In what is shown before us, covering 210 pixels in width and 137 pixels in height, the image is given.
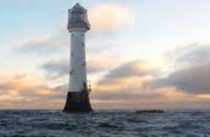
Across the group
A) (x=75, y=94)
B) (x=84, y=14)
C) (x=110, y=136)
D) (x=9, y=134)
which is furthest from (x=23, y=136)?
(x=84, y=14)

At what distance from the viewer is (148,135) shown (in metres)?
32.2

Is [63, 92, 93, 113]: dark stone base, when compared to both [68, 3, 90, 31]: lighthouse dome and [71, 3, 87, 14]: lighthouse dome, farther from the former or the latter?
[71, 3, 87, 14]: lighthouse dome

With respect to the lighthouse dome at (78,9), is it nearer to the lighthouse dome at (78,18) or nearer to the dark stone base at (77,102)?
the lighthouse dome at (78,18)

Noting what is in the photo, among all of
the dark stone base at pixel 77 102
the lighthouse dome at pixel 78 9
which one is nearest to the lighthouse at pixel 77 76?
the dark stone base at pixel 77 102

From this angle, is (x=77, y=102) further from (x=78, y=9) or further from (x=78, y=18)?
(x=78, y=9)

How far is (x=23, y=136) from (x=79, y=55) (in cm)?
4081

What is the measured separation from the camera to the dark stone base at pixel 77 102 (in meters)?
71.1

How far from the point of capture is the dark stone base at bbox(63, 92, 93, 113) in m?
71.1

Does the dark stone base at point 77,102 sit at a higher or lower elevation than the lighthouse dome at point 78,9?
lower

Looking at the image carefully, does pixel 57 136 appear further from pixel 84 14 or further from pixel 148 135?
pixel 84 14

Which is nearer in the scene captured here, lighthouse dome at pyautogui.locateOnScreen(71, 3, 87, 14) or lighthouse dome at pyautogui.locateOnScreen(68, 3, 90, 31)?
lighthouse dome at pyautogui.locateOnScreen(68, 3, 90, 31)

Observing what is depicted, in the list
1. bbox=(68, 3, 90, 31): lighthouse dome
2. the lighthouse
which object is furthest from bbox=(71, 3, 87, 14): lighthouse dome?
the lighthouse

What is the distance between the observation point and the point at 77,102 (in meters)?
71.5

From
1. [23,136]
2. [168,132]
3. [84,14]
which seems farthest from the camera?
[84,14]
